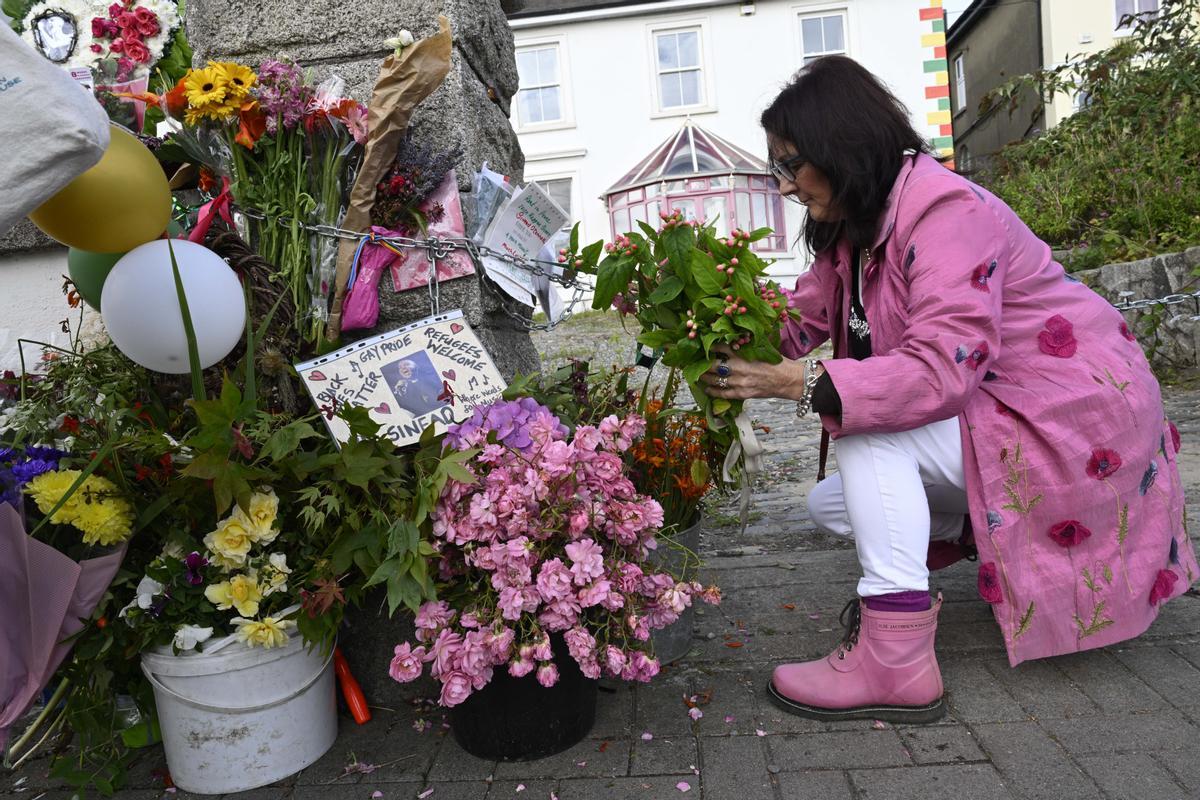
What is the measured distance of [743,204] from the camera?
49.7 ft

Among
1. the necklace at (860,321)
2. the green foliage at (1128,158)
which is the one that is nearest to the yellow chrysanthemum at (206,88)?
the necklace at (860,321)

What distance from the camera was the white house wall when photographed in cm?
1548

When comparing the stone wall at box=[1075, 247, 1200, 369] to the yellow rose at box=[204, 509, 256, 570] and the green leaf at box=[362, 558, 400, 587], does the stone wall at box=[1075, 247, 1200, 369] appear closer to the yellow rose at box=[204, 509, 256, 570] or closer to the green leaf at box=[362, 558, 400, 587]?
the green leaf at box=[362, 558, 400, 587]

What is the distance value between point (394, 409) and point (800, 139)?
1.16 meters

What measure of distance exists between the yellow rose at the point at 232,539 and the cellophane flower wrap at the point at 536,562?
1.27 ft

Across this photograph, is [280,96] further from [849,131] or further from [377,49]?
[849,131]

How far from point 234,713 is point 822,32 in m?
16.1

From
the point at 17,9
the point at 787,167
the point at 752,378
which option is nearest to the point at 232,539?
the point at 752,378

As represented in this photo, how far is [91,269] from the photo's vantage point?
6.60 ft

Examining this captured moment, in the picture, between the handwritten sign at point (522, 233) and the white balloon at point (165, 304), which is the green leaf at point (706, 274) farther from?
the white balloon at point (165, 304)

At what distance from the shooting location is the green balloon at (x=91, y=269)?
6.51 ft

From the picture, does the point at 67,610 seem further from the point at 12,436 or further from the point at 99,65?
the point at 99,65

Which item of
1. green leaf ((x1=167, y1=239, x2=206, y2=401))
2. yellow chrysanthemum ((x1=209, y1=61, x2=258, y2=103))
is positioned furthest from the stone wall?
green leaf ((x1=167, y1=239, x2=206, y2=401))

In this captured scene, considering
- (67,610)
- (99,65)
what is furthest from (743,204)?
(67,610)
